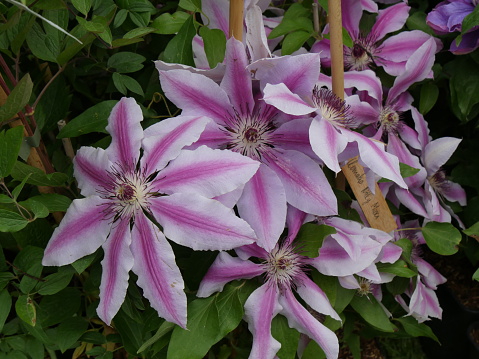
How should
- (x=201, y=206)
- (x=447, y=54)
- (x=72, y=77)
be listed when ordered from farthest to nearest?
1. (x=447, y=54)
2. (x=72, y=77)
3. (x=201, y=206)

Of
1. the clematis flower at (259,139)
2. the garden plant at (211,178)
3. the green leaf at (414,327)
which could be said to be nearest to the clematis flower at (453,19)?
the garden plant at (211,178)

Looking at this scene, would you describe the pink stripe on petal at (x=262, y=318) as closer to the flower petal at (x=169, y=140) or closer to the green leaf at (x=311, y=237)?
the green leaf at (x=311, y=237)

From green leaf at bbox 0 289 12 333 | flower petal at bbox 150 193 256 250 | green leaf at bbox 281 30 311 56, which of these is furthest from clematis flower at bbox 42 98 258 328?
green leaf at bbox 281 30 311 56

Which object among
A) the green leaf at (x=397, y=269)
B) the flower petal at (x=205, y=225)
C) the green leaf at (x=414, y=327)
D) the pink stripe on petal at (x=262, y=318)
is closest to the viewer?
the flower petal at (x=205, y=225)

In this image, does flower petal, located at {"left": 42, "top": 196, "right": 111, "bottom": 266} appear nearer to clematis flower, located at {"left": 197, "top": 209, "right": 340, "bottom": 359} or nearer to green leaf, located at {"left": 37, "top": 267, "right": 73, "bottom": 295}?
green leaf, located at {"left": 37, "top": 267, "right": 73, "bottom": 295}

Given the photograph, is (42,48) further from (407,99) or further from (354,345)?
(354,345)

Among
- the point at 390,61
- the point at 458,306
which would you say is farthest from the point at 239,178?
the point at 458,306
